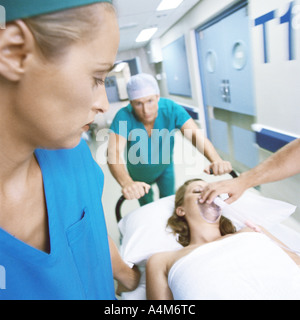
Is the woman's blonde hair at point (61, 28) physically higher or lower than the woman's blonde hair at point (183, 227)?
higher

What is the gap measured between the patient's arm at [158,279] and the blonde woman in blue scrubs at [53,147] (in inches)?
16.8

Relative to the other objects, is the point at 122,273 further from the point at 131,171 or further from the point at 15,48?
the point at 131,171

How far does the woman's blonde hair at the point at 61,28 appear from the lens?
1.26ft

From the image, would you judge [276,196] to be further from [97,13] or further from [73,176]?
[97,13]

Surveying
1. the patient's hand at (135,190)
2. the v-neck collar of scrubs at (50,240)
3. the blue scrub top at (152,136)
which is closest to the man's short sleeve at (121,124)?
the blue scrub top at (152,136)

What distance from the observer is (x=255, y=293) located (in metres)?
0.91

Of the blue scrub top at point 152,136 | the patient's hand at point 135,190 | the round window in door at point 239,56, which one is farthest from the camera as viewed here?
the round window in door at point 239,56

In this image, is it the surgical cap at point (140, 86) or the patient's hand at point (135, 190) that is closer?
the patient's hand at point (135, 190)

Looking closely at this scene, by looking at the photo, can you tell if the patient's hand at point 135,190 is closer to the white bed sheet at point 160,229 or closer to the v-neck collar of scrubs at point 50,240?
the white bed sheet at point 160,229

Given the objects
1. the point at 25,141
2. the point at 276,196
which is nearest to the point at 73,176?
the point at 25,141

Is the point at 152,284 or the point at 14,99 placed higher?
the point at 14,99

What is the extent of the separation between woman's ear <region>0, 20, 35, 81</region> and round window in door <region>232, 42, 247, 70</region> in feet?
8.71

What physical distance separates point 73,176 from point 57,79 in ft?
1.26

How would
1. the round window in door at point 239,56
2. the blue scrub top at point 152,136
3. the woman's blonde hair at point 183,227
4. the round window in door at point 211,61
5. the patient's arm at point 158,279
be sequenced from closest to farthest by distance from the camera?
the patient's arm at point 158,279, the woman's blonde hair at point 183,227, the blue scrub top at point 152,136, the round window in door at point 239,56, the round window in door at point 211,61
